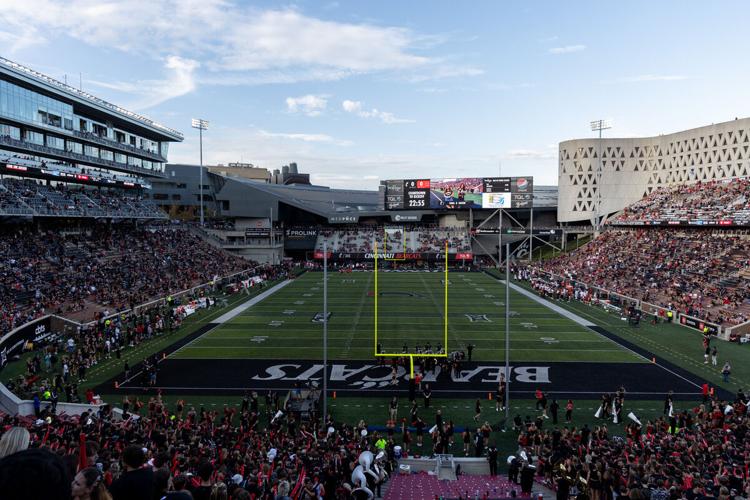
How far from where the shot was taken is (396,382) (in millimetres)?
19516

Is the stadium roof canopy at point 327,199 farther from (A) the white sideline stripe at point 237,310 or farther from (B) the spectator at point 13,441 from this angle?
(B) the spectator at point 13,441

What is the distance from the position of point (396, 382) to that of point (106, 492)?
56.2 feet

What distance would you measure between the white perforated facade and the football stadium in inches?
10.2

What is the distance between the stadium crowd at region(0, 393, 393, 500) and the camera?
2.26 metres

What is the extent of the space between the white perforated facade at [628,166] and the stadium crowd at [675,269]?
35.4 ft

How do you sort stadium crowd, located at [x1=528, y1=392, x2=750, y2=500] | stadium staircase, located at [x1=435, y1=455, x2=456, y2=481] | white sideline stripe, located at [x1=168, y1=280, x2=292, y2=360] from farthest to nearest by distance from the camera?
white sideline stripe, located at [x1=168, y1=280, x2=292, y2=360]
stadium staircase, located at [x1=435, y1=455, x2=456, y2=481]
stadium crowd, located at [x1=528, y1=392, x2=750, y2=500]

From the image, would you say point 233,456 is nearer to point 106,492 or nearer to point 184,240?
point 106,492

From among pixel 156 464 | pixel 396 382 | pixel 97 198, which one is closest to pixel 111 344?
pixel 396 382

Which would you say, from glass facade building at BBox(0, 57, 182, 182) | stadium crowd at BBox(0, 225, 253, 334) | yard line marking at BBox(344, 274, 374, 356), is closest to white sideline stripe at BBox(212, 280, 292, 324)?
stadium crowd at BBox(0, 225, 253, 334)

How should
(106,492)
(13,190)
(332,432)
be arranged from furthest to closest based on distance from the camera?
(13,190)
(332,432)
(106,492)

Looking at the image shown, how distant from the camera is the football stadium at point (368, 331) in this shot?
10.6 metres

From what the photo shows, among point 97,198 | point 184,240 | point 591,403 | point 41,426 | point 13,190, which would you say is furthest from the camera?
point 184,240

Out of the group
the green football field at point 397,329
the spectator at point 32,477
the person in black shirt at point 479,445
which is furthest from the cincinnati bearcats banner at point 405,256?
the spectator at point 32,477

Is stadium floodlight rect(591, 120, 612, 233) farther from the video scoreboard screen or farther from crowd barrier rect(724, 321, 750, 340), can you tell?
crowd barrier rect(724, 321, 750, 340)
